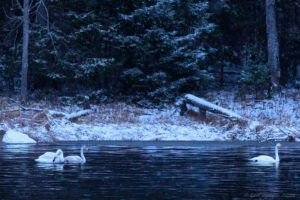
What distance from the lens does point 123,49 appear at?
3656cm

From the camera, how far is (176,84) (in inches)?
1394

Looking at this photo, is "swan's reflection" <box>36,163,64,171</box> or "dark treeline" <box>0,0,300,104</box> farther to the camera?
"dark treeline" <box>0,0,300,104</box>

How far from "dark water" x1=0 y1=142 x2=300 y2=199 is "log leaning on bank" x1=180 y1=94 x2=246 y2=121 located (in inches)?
242

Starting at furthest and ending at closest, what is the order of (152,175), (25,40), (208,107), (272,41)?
(272,41) → (25,40) → (208,107) → (152,175)

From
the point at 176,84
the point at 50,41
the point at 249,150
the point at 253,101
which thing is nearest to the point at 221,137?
the point at 249,150

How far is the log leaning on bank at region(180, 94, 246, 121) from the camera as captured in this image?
29.9 metres

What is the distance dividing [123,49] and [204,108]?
7519mm

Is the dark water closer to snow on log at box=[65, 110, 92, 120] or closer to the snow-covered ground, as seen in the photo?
the snow-covered ground

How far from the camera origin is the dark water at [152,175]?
12.1m

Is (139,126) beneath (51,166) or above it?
above

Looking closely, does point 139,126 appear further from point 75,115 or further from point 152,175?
point 152,175

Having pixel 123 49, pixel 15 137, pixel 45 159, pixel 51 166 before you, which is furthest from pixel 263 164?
pixel 123 49

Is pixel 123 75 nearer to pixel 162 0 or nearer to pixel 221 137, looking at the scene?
pixel 162 0

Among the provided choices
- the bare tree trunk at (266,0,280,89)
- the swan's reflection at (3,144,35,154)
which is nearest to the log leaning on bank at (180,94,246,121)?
the bare tree trunk at (266,0,280,89)
